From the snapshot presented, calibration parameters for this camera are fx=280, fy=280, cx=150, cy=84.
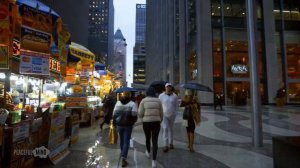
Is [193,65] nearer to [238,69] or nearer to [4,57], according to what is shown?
[238,69]

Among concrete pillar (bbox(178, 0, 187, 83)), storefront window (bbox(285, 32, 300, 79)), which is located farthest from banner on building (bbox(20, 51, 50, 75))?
concrete pillar (bbox(178, 0, 187, 83))

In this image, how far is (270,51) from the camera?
1357 inches

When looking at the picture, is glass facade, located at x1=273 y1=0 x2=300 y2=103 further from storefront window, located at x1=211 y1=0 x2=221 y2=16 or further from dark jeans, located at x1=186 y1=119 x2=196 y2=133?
dark jeans, located at x1=186 y1=119 x2=196 y2=133

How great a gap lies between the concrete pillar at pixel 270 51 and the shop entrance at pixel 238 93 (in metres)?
2.65

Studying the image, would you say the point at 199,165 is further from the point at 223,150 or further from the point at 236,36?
the point at 236,36

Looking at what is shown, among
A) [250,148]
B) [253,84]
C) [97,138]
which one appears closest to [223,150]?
[250,148]

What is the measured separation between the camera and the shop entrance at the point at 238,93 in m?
33.4

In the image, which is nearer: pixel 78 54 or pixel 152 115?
pixel 152 115

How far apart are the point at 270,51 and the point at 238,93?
6.68 meters

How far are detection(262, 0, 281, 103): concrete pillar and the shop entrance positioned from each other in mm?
2653

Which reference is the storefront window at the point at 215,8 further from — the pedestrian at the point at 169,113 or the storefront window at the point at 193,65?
the pedestrian at the point at 169,113

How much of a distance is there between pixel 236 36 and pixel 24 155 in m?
32.8

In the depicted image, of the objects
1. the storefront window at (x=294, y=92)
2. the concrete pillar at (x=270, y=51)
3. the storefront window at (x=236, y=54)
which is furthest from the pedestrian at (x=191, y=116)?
the storefront window at (x=294, y=92)

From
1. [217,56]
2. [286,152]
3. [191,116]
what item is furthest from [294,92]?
[286,152]
